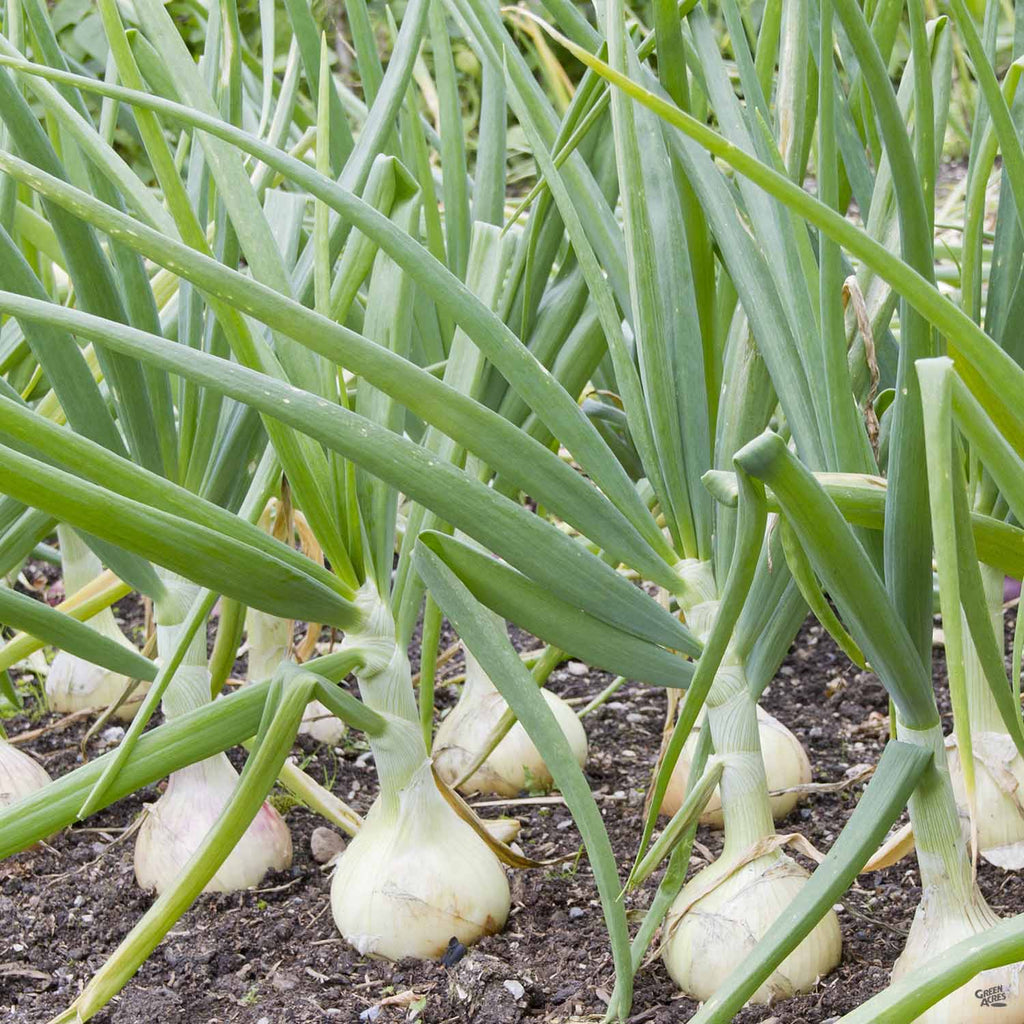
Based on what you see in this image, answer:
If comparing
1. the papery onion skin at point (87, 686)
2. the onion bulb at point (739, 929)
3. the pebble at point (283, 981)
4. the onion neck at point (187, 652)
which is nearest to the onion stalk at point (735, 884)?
the onion bulb at point (739, 929)

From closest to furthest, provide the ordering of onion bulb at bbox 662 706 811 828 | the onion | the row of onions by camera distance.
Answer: the row of onions < onion bulb at bbox 662 706 811 828 < the onion

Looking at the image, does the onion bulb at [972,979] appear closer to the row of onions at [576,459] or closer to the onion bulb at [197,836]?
the row of onions at [576,459]

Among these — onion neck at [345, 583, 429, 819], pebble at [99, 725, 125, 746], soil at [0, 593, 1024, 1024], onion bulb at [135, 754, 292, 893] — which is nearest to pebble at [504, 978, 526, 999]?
soil at [0, 593, 1024, 1024]

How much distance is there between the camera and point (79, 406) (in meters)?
0.72

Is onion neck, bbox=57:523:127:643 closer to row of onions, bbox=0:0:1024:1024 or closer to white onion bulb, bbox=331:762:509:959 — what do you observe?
row of onions, bbox=0:0:1024:1024

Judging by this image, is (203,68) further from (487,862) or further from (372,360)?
(487,862)

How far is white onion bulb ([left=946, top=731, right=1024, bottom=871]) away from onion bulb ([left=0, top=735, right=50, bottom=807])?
67 centimetres

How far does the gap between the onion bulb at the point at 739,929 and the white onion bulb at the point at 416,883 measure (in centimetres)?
13

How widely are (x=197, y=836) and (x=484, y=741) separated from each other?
22cm

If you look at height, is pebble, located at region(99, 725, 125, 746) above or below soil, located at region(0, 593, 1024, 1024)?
below

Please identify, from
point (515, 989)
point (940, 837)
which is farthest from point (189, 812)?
point (940, 837)

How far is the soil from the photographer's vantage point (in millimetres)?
682

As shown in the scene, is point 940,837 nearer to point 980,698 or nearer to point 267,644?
point 980,698

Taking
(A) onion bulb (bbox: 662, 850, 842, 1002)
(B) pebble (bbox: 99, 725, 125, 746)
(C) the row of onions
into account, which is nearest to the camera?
(C) the row of onions
